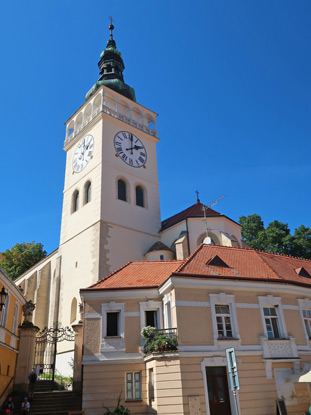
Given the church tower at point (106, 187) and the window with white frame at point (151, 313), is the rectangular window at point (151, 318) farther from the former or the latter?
the church tower at point (106, 187)

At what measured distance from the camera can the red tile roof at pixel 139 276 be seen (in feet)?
54.8

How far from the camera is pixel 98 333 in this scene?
614 inches

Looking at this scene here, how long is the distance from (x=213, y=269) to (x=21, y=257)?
30.7 meters

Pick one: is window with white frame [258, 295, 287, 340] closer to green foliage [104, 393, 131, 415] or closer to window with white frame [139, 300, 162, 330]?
window with white frame [139, 300, 162, 330]

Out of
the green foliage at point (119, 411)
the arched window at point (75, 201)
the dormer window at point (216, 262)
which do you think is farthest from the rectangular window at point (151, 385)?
the arched window at point (75, 201)

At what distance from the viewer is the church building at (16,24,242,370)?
27250 millimetres

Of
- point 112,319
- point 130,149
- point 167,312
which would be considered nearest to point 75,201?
point 130,149

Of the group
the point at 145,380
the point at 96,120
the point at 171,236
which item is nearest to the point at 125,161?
the point at 96,120

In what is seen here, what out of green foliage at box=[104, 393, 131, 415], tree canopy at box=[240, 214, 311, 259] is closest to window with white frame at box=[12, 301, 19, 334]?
green foliage at box=[104, 393, 131, 415]

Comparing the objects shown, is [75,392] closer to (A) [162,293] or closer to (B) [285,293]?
(A) [162,293]

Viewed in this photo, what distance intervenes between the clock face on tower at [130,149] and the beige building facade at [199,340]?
1663 cm

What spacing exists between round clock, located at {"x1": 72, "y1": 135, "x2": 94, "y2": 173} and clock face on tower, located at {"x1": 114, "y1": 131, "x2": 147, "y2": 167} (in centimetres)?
227

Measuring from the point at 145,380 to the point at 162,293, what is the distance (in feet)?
11.1

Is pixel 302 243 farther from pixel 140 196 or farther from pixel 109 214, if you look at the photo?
pixel 109 214
